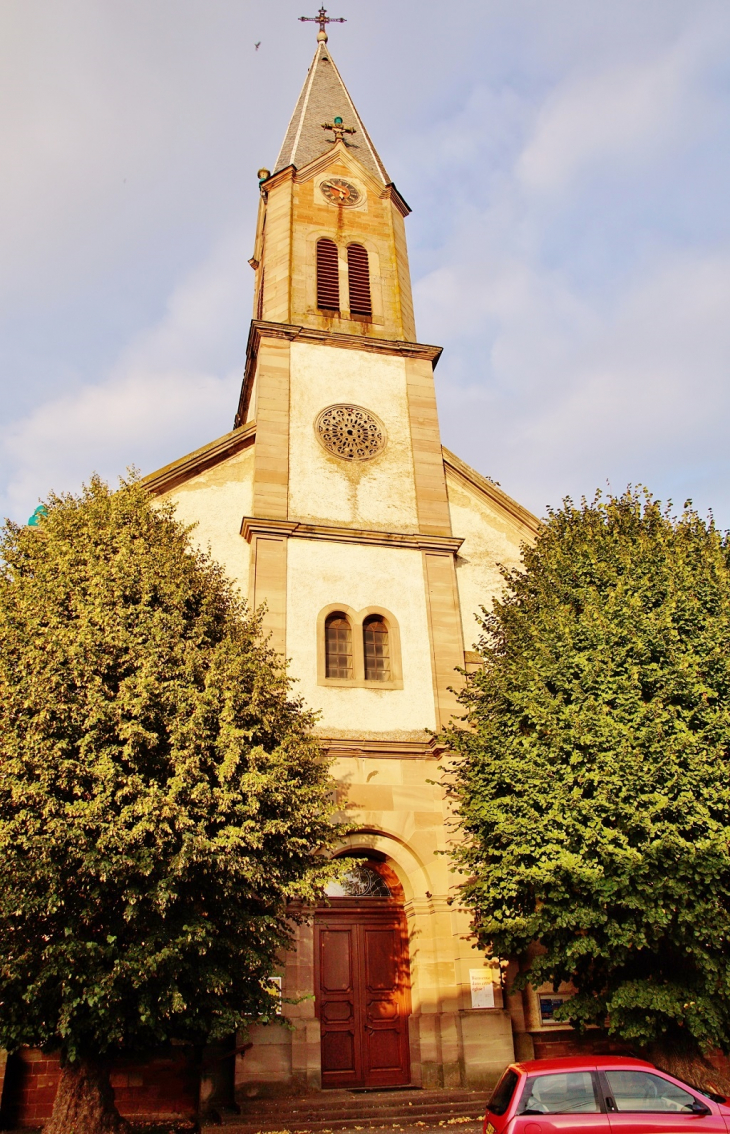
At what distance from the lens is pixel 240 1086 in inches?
540

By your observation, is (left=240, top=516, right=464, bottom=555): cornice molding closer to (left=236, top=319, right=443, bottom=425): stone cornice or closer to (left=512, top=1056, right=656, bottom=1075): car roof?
(left=236, top=319, right=443, bottom=425): stone cornice

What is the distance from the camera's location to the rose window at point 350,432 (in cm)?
2058

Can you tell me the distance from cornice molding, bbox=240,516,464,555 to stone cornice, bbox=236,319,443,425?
5428 millimetres

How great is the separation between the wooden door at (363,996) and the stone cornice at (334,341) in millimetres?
13069

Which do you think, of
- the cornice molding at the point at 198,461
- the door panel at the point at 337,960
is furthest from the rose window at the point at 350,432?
the door panel at the point at 337,960

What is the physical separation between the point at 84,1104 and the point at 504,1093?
17.8 ft

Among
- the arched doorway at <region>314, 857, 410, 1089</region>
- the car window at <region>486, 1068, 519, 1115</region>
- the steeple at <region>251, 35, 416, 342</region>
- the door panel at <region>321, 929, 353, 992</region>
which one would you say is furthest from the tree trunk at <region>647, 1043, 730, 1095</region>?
the steeple at <region>251, 35, 416, 342</region>

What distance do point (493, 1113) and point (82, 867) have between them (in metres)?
5.37

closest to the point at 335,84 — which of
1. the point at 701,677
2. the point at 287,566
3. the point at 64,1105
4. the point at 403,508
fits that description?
the point at 403,508

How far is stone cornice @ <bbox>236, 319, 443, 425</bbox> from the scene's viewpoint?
851 inches

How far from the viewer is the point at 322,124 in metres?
28.5

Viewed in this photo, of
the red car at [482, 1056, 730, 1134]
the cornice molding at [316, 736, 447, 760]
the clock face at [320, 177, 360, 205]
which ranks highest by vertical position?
the clock face at [320, 177, 360, 205]

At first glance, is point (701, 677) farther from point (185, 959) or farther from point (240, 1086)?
point (240, 1086)

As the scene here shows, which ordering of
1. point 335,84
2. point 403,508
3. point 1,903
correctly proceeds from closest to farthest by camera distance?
point 1,903, point 403,508, point 335,84
